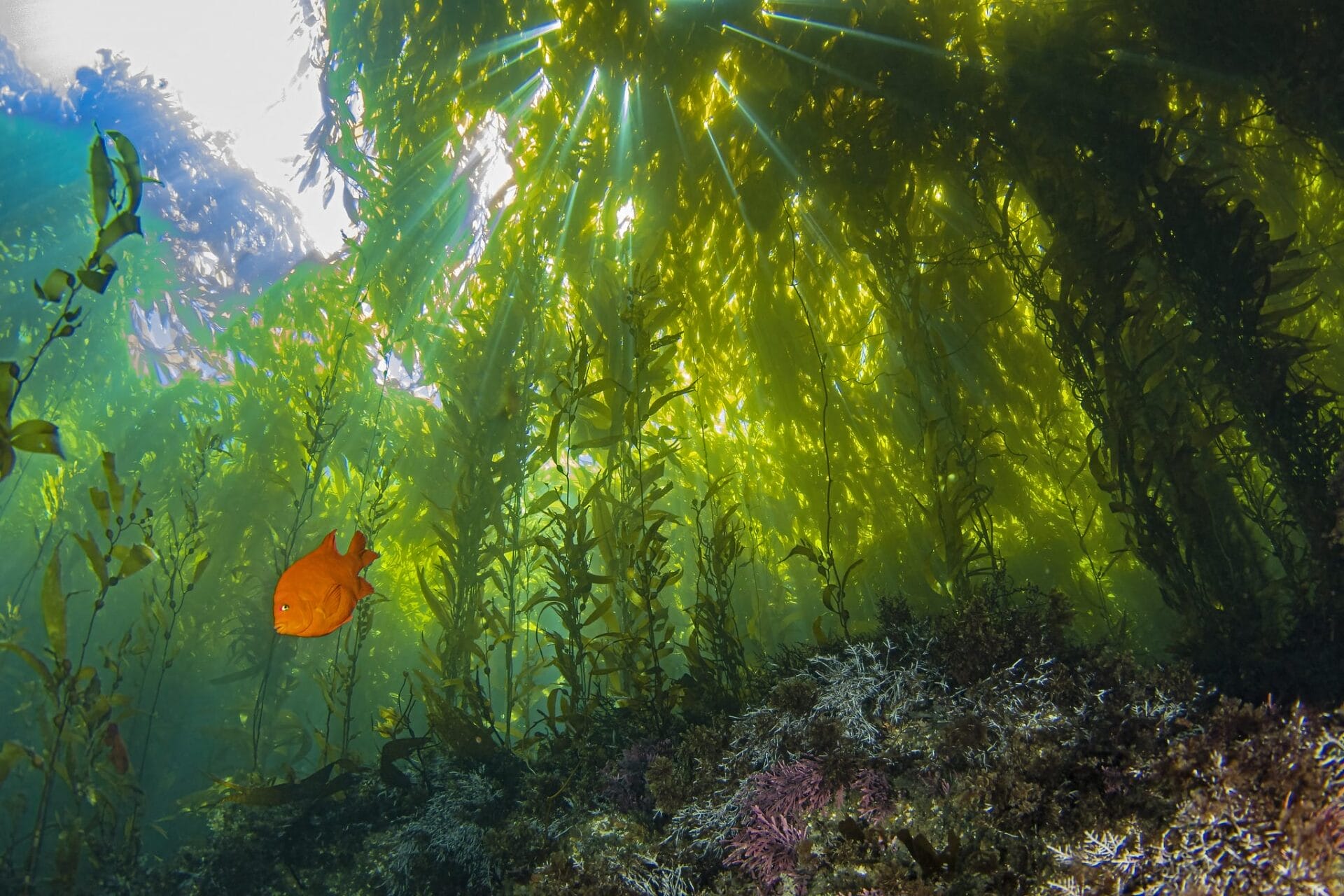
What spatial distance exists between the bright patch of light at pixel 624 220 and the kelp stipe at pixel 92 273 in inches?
123

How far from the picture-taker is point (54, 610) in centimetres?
346

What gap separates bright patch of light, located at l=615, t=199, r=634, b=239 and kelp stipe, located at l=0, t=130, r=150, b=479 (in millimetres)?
3130

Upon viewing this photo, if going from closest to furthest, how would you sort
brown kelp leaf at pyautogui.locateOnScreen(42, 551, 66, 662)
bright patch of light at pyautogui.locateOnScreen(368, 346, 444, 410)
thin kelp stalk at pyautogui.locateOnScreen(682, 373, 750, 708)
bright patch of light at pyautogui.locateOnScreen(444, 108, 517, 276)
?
thin kelp stalk at pyautogui.locateOnScreen(682, 373, 750, 708) < brown kelp leaf at pyautogui.locateOnScreen(42, 551, 66, 662) < bright patch of light at pyautogui.locateOnScreen(444, 108, 517, 276) < bright patch of light at pyautogui.locateOnScreen(368, 346, 444, 410)

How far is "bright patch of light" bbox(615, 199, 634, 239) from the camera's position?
4809 millimetres

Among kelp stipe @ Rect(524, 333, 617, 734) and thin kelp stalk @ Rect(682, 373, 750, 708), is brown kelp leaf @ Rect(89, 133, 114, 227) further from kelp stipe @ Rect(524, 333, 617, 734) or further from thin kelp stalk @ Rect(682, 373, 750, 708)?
thin kelp stalk @ Rect(682, 373, 750, 708)

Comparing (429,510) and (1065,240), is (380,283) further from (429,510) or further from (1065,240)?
(1065,240)

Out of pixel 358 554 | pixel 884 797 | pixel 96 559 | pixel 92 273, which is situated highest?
pixel 92 273

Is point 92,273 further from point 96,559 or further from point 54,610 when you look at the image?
point 54,610

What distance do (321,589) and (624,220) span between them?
3.83 metres

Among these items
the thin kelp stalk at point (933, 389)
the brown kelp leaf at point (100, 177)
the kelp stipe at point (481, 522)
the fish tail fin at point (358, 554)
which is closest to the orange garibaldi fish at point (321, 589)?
the fish tail fin at point (358, 554)

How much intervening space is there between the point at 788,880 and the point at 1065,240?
132 inches

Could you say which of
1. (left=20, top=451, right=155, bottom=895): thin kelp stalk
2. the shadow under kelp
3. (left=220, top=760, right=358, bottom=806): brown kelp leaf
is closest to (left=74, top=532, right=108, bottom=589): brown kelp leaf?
(left=20, top=451, right=155, bottom=895): thin kelp stalk

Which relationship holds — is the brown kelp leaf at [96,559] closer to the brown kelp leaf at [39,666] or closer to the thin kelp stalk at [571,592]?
the brown kelp leaf at [39,666]

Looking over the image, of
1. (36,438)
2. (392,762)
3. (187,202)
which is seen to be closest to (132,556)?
(36,438)
